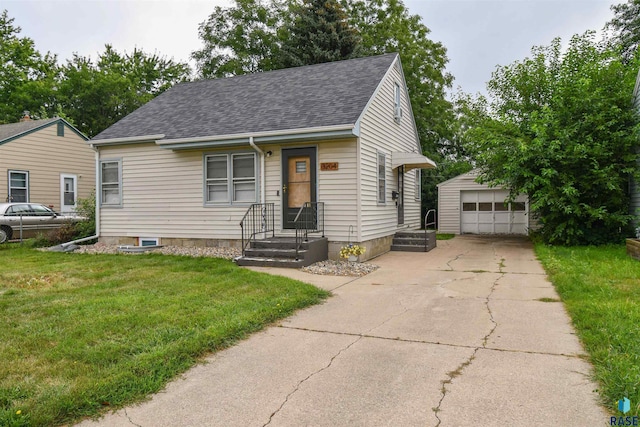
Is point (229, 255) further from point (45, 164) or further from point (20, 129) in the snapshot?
point (20, 129)

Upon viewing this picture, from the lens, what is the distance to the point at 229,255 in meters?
9.89

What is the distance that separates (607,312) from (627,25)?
25.2 metres

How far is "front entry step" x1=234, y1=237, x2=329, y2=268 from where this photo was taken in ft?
28.3

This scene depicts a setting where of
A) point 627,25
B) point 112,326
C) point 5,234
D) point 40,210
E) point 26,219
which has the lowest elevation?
point 112,326

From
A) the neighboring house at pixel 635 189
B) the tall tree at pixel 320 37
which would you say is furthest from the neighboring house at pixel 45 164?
the neighboring house at pixel 635 189

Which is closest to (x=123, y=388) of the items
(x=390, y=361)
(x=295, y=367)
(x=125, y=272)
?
(x=295, y=367)

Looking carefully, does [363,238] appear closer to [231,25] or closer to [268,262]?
[268,262]

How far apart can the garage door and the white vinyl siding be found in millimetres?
4661

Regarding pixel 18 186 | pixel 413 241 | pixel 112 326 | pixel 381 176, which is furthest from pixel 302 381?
pixel 18 186

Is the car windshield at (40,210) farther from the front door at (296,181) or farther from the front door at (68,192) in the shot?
the front door at (296,181)

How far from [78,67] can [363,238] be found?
2737cm

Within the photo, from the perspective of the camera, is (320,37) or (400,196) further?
(320,37)

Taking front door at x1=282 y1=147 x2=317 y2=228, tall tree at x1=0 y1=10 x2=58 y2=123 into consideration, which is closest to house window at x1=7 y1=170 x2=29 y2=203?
tall tree at x1=0 y1=10 x2=58 y2=123

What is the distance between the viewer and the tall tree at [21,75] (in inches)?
1041
